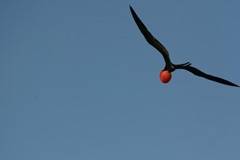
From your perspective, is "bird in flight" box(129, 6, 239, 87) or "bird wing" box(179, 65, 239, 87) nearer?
"bird in flight" box(129, 6, 239, 87)

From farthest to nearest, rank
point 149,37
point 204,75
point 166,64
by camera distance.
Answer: point 204,75 → point 166,64 → point 149,37

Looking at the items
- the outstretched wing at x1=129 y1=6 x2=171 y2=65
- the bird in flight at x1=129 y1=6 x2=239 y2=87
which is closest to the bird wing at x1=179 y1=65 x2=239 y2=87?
the bird in flight at x1=129 y1=6 x2=239 y2=87

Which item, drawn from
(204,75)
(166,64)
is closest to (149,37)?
(166,64)

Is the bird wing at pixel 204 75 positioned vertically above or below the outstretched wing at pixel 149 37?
below

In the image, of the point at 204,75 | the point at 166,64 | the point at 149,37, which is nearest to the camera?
the point at 149,37

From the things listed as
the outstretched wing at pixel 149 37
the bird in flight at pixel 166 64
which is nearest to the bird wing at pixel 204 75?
the bird in flight at pixel 166 64

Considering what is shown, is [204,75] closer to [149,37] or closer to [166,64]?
[166,64]

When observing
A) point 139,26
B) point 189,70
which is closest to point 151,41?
point 139,26

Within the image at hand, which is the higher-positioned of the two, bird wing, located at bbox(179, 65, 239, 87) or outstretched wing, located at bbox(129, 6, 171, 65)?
outstretched wing, located at bbox(129, 6, 171, 65)

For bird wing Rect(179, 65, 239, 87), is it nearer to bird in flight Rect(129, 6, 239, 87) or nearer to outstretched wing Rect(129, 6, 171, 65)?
bird in flight Rect(129, 6, 239, 87)

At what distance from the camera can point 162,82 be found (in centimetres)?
3142

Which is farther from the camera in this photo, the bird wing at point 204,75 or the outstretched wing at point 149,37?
the bird wing at point 204,75

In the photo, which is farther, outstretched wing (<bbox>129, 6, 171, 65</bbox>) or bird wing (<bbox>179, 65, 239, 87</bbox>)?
bird wing (<bbox>179, 65, 239, 87</bbox>)

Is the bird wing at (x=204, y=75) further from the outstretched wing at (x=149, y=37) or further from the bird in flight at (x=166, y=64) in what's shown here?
the outstretched wing at (x=149, y=37)
